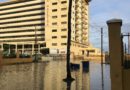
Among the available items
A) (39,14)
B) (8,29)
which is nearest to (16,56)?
(39,14)

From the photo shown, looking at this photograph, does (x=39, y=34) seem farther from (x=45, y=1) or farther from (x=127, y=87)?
(x=127, y=87)

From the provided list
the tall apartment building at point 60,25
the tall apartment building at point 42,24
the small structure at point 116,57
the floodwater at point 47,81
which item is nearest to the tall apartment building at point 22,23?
the tall apartment building at point 42,24

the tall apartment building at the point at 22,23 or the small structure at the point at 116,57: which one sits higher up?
the tall apartment building at the point at 22,23

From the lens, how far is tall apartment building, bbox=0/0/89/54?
476ft

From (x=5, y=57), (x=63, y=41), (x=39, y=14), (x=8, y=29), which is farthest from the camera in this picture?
(x=8, y=29)

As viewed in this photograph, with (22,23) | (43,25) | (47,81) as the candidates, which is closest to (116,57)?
(47,81)

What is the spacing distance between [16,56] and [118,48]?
226 feet

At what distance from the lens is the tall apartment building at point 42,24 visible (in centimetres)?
14512

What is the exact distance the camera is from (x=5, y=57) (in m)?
74.9

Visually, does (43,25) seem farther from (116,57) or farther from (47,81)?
(116,57)

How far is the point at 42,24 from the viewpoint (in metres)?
150

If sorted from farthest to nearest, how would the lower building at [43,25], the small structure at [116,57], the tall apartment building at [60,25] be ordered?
the lower building at [43,25], the tall apartment building at [60,25], the small structure at [116,57]

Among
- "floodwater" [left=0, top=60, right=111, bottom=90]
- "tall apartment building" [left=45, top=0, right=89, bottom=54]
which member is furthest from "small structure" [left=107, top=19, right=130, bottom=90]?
"tall apartment building" [left=45, top=0, right=89, bottom=54]

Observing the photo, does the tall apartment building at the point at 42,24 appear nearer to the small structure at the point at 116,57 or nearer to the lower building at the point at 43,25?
the lower building at the point at 43,25
